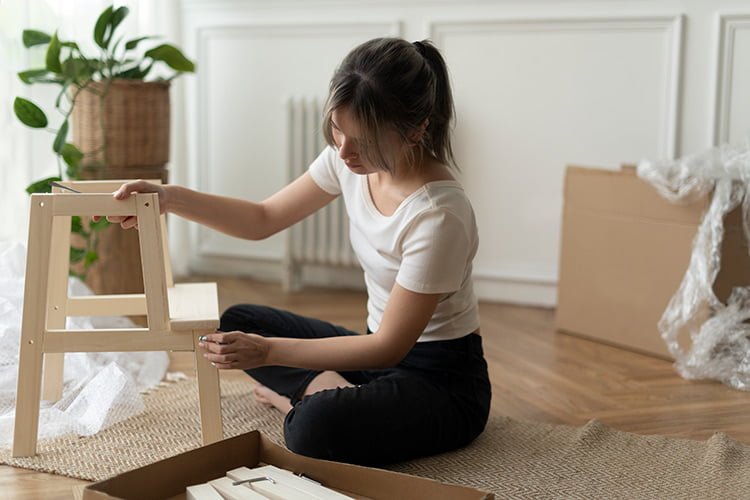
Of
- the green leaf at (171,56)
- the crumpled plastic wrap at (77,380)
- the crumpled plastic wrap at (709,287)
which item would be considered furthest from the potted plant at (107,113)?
the crumpled plastic wrap at (709,287)

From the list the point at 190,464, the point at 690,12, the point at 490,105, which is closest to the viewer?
the point at 190,464

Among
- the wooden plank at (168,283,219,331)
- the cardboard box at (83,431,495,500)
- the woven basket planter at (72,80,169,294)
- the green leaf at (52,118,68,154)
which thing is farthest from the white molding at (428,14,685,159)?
the cardboard box at (83,431,495,500)

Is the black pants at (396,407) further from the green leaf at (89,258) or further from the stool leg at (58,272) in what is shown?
the green leaf at (89,258)

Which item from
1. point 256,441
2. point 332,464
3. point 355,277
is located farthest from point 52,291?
point 355,277

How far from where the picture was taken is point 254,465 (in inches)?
55.7

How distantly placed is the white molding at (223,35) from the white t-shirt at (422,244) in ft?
4.43

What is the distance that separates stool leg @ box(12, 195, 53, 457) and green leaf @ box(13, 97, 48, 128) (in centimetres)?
79

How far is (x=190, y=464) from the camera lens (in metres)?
1.33

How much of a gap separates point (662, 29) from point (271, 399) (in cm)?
154

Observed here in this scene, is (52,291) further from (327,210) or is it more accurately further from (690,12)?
(690,12)

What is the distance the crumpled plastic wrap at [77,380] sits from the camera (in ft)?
5.58

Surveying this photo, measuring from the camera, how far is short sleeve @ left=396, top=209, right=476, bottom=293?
1.45m

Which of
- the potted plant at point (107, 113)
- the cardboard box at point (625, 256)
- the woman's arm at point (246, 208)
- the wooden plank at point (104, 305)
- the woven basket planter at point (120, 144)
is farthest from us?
the woven basket planter at point (120, 144)

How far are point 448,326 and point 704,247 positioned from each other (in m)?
0.88
